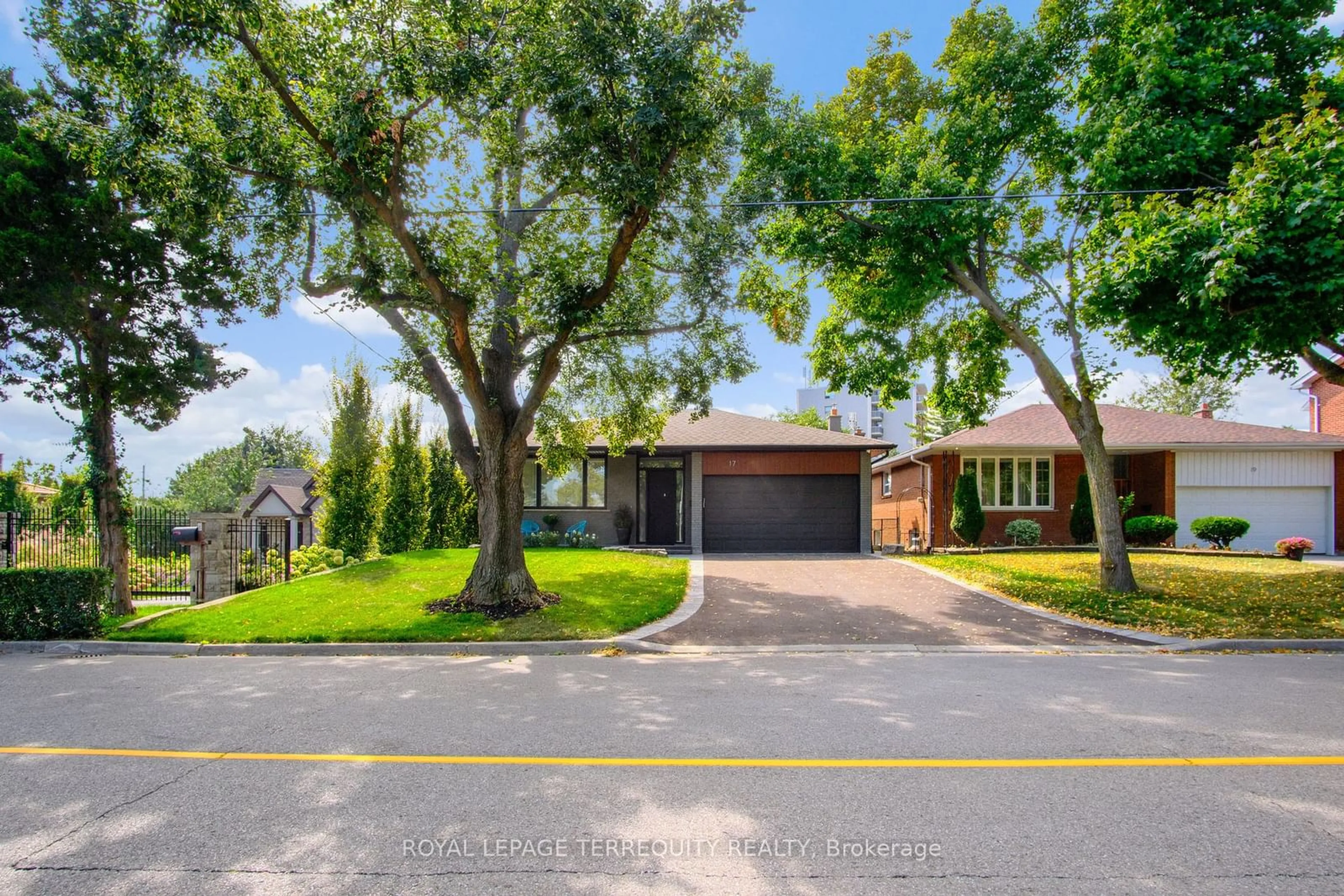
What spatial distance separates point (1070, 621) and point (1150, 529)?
11973mm

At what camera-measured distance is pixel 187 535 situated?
42.0 feet

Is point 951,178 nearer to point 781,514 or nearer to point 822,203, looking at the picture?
point 822,203

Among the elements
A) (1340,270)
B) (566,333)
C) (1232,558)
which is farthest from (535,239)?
(1232,558)

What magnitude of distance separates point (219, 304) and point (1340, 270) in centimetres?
1621

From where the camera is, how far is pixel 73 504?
38.0ft

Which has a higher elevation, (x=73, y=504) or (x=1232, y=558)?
(x=73, y=504)

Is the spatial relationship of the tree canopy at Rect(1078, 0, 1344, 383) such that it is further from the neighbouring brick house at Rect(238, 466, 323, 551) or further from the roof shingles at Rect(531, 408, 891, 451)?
the neighbouring brick house at Rect(238, 466, 323, 551)

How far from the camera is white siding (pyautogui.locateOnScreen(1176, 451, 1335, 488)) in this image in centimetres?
2008

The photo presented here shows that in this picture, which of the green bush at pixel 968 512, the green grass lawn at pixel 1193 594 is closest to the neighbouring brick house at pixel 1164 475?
the green bush at pixel 968 512

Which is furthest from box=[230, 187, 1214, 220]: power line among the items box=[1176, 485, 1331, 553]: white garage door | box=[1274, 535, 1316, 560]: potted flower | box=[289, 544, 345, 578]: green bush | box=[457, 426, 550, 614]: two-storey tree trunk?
box=[1176, 485, 1331, 553]: white garage door

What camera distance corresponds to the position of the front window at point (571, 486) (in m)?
20.1

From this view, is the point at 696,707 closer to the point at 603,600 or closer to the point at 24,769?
the point at 24,769

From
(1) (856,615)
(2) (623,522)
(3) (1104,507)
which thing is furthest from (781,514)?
(1) (856,615)

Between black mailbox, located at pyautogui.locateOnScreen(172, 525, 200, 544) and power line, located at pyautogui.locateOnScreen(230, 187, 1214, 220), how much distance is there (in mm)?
6031
